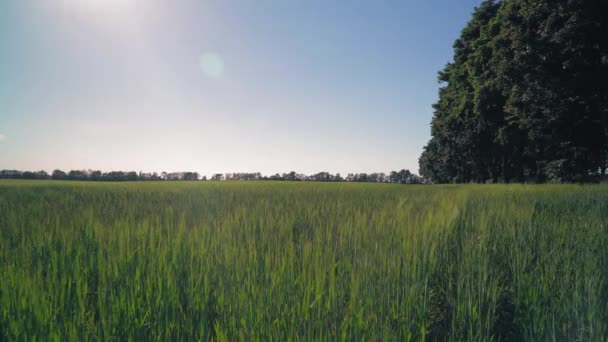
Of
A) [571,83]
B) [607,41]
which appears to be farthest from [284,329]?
[607,41]

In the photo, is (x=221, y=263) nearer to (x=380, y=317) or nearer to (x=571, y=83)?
(x=380, y=317)

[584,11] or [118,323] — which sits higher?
[584,11]

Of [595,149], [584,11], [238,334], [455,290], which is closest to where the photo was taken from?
[238,334]

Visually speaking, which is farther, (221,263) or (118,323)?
(221,263)

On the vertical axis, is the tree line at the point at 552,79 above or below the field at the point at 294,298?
above

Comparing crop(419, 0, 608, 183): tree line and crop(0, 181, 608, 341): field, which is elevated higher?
crop(419, 0, 608, 183): tree line

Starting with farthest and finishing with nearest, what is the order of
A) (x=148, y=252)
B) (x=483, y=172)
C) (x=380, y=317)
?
(x=483, y=172)
(x=148, y=252)
(x=380, y=317)

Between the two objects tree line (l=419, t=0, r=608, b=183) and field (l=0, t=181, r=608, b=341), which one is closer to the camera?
field (l=0, t=181, r=608, b=341)

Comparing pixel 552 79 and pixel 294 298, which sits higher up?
pixel 552 79

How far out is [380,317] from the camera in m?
1.35

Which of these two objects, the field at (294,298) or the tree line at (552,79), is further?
the tree line at (552,79)

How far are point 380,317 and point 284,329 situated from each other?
46 centimetres

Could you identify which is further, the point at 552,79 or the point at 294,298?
the point at 552,79

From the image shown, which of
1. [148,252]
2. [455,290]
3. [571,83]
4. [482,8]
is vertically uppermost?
[482,8]
